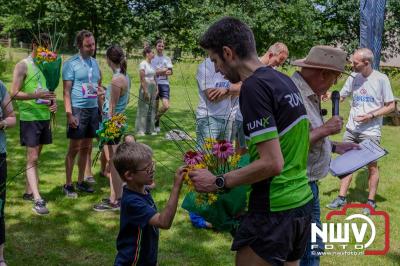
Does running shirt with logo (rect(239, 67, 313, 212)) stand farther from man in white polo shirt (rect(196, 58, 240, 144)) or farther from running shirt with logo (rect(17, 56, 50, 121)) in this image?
running shirt with logo (rect(17, 56, 50, 121))

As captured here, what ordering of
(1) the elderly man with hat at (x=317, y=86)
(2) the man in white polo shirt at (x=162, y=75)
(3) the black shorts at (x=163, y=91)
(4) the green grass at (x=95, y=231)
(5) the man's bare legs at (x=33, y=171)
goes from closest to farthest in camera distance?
(1) the elderly man with hat at (x=317, y=86) < (4) the green grass at (x=95, y=231) < (5) the man's bare legs at (x=33, y=171) < (2) the man in white polo shirt at (x=162, y=75) < (3) the black shorts at (x=163, y=91)

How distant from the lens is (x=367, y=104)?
5844 millimetres

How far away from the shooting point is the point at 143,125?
10133mm

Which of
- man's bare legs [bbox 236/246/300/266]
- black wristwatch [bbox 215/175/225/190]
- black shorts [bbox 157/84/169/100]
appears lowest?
black shorts [bbox 157/84/169/100]

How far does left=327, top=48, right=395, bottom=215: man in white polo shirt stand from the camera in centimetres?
578

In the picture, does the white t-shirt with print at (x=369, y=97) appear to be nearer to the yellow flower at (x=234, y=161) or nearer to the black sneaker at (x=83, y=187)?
the black sneaker at (x=83, y=187)

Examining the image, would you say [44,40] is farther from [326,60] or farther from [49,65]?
[326,60]

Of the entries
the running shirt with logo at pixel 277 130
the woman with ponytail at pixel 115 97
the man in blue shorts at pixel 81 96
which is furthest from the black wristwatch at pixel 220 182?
the man in blue shorts at pixel 81 96

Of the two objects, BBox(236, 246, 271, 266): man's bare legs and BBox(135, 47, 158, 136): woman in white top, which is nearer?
BBox(236, 246, 271, 266): man's bare legs

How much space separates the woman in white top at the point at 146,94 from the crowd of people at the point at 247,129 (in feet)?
11.9

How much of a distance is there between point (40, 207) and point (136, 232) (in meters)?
2.93

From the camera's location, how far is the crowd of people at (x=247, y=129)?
2.21 meters

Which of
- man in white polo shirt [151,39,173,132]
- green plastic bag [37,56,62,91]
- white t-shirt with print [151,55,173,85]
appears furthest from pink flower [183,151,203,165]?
white t-shirt with print [151,55,173,85]

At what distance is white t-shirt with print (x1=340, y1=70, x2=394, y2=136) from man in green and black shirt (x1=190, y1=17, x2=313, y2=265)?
3.71m
